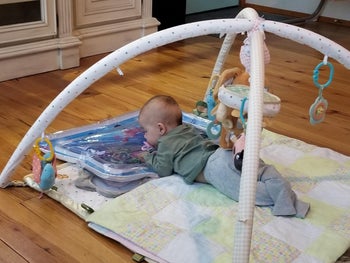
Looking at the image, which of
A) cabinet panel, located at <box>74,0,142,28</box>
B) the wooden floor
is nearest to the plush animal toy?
the wooden floor

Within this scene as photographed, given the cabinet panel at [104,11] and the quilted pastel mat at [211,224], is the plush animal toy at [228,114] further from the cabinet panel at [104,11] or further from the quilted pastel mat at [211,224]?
the cabinet panel at [104,11]

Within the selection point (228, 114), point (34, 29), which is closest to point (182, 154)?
point (228, 114)

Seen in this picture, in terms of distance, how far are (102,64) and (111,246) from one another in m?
0.40

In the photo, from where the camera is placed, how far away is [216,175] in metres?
1.26

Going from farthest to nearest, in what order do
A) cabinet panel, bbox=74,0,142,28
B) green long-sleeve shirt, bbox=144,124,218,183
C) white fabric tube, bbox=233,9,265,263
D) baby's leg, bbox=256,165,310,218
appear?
1. cabinet panel, bbox=74,0,142,28
2. green long-sleeve shirt, bbox=144,124,218,183
3. baby's leg, bbox=256,165,310,218
4. white fabric tube, bbox=233,9,265,263

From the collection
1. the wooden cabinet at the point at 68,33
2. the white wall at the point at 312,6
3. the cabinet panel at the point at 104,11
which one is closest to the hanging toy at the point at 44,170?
the wooden cabinet at the point at 68,33

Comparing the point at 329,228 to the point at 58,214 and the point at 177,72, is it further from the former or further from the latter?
the point at 177,72

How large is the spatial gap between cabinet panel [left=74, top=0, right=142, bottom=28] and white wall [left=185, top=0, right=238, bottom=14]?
914 mm

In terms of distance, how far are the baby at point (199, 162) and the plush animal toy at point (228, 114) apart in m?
0.03

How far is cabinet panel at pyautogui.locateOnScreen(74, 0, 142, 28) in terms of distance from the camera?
242cm

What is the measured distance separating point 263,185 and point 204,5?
267 centimetres

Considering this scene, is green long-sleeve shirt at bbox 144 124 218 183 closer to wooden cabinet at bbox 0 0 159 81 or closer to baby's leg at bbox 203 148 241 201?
baby's leg at bbox 203 148 241 201

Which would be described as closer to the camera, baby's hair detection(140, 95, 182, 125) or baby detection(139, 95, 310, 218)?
baby detection(139, 95, 310, 218)

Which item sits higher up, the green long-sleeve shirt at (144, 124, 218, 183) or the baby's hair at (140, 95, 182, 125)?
the baby's hair at (140, 95, 182, 125)
